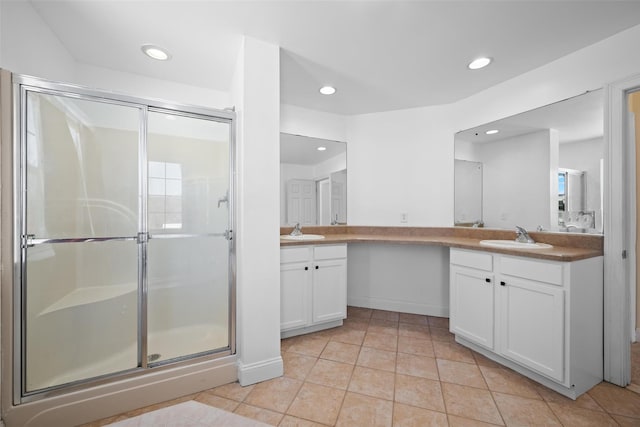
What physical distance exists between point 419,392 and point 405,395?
0.34 ft

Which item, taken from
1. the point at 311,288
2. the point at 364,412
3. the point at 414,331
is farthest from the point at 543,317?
the point at 311,288

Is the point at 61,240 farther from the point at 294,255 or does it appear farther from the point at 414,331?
the point at 414,331

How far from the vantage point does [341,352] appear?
87.0 inches

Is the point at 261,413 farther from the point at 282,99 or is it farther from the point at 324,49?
the point at 282,99

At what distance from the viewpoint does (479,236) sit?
2.65 m

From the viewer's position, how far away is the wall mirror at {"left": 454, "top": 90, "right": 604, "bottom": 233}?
1.90 meters

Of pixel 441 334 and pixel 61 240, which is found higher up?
pixel 61 240

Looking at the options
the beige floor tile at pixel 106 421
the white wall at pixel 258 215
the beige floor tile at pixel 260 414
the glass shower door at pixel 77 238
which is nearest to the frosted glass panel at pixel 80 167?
the glass shower door at pixel 77 238

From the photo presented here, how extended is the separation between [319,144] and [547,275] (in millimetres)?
2364

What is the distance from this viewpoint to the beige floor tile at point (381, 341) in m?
2.29

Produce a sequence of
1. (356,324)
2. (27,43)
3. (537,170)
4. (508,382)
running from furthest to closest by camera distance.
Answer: (356,324) < (537,170) < (508,382) < (27,43)

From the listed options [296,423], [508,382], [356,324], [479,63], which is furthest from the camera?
[356,324]

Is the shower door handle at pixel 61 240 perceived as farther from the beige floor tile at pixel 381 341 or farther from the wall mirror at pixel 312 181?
the beige floor tile at pixel 381 341

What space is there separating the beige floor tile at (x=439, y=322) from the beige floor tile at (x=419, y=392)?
1.03 meters
